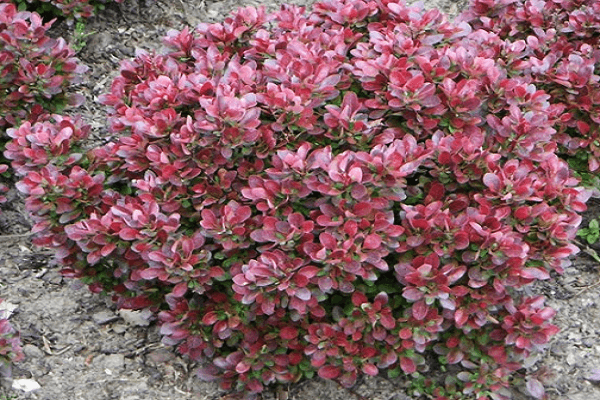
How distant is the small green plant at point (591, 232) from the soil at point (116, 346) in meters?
0.09

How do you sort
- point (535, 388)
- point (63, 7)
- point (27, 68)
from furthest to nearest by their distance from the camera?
point (63, 7) < point (27, 68) < point (535, 388)

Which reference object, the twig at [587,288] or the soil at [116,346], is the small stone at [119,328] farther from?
the twig at [587,288]

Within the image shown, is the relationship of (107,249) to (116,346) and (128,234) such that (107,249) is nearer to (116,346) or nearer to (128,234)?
(128,234)

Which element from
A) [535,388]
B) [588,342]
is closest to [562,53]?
[588,342]

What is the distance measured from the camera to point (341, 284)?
2.77 meters

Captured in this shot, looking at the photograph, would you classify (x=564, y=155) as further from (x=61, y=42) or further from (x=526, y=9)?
(x=61, y=42)

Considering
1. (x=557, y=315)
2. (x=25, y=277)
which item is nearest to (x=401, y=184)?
(x=557, y=315)

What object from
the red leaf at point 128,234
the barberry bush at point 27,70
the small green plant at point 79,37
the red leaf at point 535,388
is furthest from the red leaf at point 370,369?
the small green plant at point 79,37

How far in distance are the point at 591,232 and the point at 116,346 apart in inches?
74.0

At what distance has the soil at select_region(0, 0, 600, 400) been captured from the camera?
310 centimetres

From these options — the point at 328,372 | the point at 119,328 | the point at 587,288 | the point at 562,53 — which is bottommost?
the point at 119,328

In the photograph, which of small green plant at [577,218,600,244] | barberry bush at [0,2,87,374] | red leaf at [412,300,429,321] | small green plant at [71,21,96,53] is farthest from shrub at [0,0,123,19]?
small green plant at [577,218,600,244]

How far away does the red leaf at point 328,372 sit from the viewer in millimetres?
2920

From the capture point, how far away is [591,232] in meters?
3.51
